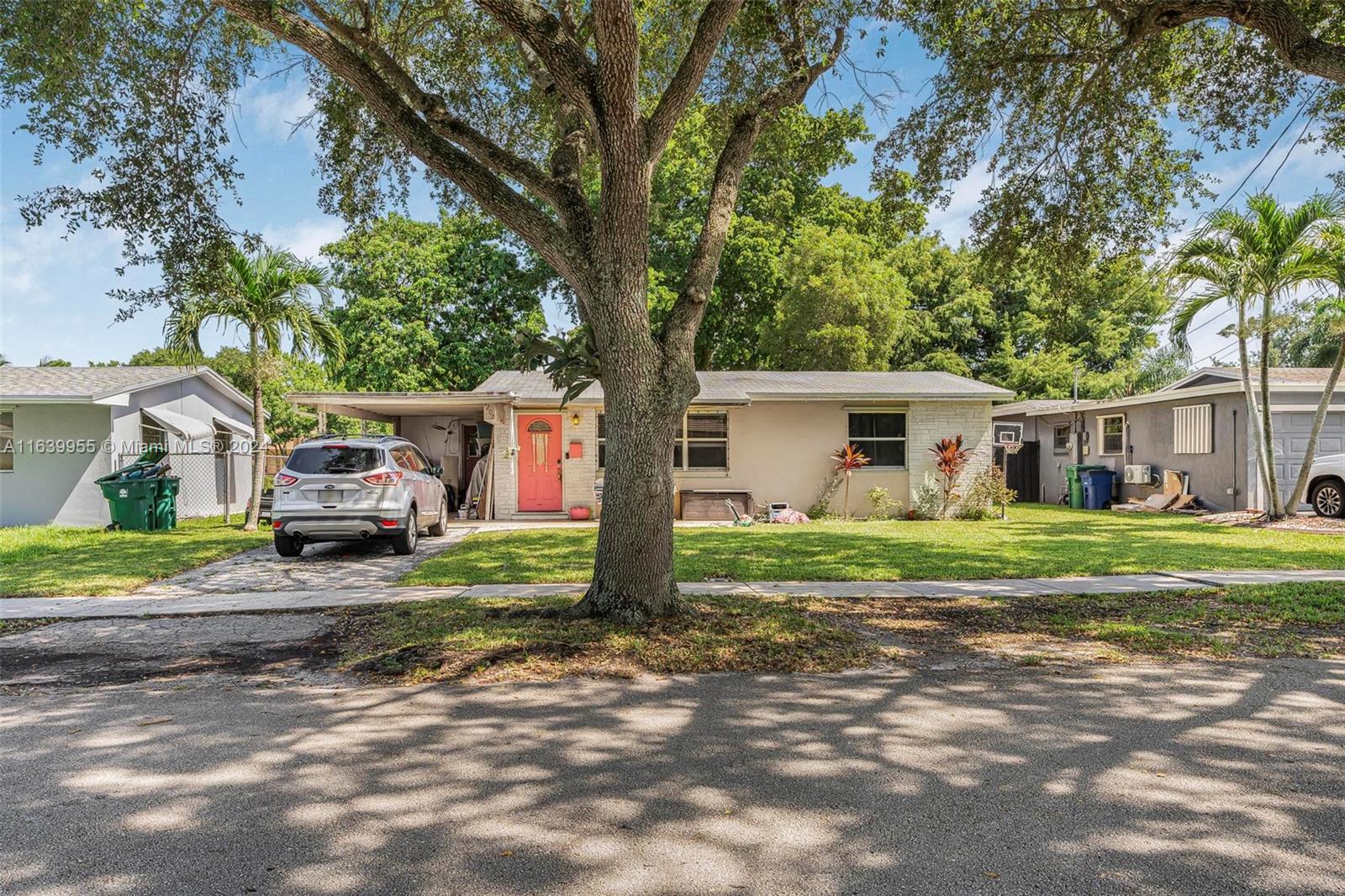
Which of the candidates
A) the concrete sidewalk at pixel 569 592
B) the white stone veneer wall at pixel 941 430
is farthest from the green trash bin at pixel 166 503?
the white stone veneer wall at pixel 941 430

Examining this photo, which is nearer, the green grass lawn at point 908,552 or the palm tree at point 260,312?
the green grass lawn at point 908,552

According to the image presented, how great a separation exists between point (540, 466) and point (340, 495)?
7.08 metres

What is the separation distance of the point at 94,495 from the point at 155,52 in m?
12.6

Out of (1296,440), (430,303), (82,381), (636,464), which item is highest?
(430,303)

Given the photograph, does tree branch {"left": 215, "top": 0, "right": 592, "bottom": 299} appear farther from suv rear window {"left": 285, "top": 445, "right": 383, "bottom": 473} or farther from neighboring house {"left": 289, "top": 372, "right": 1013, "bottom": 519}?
neighboring house {"left": 289, "top": 372, "right": 1013, "bottom": 519}

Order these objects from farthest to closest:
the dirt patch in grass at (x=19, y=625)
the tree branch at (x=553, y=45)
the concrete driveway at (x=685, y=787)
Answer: the dirt patch in grass at (x=19, y=625)
the tree branch at (x=553, y=45)
the concrete driveway at (x=685, y=787)

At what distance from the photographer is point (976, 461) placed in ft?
59.4

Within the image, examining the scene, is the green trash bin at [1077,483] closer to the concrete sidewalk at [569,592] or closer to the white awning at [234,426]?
the concrete sidewalk at [569,592]

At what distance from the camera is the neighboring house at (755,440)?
17453mm

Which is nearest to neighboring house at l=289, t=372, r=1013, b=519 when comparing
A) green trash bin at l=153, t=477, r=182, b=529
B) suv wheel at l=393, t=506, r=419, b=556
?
green trash bin at l=153, t=477, r=182, b=529

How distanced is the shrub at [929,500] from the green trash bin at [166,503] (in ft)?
52.7

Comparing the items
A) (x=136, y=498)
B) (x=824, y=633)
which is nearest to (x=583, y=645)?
(x=824, y=633)

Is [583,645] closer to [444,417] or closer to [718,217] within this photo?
[718,217]

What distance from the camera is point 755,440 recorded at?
18.1m
